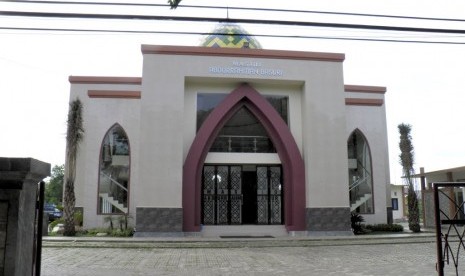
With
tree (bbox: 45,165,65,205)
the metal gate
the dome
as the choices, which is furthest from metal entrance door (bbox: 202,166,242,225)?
tree (bbox: 45,165,65,205)

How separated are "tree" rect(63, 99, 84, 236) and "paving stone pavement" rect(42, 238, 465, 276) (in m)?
4.69

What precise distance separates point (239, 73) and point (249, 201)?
19.7ft

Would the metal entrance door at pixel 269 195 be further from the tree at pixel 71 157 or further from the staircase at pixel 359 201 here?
the tree at pixel 71 157

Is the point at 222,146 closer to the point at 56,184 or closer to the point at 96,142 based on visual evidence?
the point at 96,142

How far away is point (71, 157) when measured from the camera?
21.2 metres

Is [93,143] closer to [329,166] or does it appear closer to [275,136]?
[275,136]

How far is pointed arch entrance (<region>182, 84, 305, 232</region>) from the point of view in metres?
20.3

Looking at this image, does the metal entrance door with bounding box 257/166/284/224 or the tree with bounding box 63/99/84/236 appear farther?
the metal entrance door with bounding box 257/166/284/224

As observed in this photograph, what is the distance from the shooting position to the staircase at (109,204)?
74.9 ft

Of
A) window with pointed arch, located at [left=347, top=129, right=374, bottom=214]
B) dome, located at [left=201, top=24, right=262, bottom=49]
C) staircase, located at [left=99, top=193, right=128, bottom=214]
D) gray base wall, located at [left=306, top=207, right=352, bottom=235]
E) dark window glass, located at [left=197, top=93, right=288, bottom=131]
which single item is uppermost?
dome, located at [left=201, top=24, right=262, bottom=49]

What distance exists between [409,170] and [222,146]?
9691 millimetres

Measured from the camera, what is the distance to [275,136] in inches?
858

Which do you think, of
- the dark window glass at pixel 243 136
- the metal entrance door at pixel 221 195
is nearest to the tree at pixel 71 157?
the metal entrance door at pixel 221 195

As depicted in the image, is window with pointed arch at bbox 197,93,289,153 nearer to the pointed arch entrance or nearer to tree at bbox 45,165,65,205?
the pointed arch entrance
